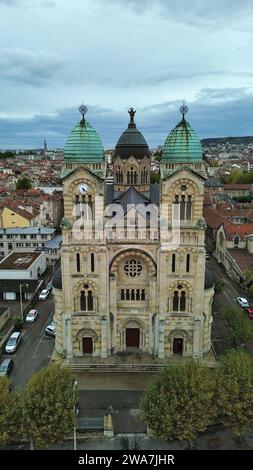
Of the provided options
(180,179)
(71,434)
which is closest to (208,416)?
(71,434)

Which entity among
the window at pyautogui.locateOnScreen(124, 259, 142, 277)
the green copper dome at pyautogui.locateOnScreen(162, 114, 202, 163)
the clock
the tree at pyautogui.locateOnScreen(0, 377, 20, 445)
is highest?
the green copper dome at pyautogui.locateOnScreen(162, 114, 202, 163)

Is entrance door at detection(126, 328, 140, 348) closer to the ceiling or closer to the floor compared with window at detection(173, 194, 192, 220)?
closer to the floor

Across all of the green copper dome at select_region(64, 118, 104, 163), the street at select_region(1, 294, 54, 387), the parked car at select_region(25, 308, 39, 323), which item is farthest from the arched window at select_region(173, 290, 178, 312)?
the parked car at select_region(25, 308, 39, 323)

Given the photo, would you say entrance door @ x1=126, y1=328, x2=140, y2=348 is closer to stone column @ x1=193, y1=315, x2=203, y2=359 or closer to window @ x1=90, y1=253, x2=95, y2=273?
stone column @ x1=193, y1=315, x2=203, y2=359

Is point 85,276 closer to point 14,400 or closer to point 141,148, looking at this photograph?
point 14,400

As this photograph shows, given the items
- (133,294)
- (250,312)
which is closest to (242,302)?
(250,312)

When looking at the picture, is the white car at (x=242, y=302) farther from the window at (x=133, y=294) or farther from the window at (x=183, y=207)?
the window at (x=183, y=207)

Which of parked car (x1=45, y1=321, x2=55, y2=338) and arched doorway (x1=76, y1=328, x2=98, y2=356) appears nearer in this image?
arched doorway (x1=76, y1=328, x2=98, y2=356)
